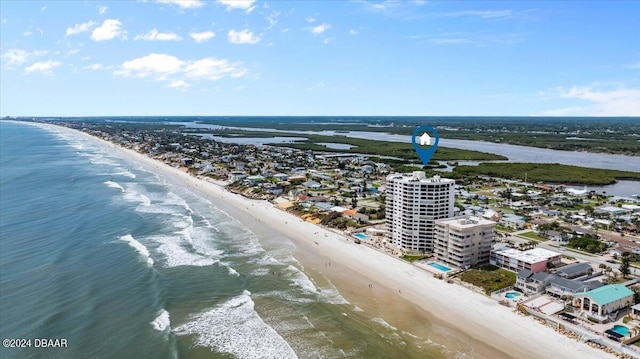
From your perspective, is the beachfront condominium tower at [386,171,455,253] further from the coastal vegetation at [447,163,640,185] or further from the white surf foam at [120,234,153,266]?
the coastal vegetation at [447,163,640,185]

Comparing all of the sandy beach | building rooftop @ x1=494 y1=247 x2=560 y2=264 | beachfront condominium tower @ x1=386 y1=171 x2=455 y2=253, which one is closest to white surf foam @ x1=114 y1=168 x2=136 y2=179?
the sandy beach

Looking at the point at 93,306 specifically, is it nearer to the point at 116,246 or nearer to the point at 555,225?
the point at 116,246

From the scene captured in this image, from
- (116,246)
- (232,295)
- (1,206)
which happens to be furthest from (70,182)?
(232,295)

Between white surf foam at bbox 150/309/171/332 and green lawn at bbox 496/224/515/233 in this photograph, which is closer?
white surf foam at bbox 150/309/171/332

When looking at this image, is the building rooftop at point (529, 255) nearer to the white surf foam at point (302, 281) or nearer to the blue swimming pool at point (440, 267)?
the blue swimming pool at point (440, 267)

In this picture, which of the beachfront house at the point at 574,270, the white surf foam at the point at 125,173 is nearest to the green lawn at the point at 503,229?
the beachfront house at the point at 574,270
